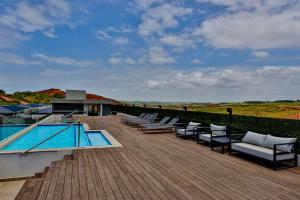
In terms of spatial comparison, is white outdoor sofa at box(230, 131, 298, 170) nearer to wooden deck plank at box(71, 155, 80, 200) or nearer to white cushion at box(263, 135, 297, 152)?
white cushion at box(263, 135, 297, 152)

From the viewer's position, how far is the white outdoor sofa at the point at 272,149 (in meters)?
5.34

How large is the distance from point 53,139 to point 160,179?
8.14 metres

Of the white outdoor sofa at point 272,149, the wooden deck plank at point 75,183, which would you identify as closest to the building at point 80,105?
the wooden deck plank at point 75,183

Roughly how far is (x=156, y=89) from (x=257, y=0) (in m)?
19.6

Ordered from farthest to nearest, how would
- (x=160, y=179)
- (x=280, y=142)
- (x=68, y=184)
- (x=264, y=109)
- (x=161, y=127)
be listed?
(x=264, y=109), (x=161, y=127), (x=280, y=142), (x=160, y=179), (x=68, y=184)

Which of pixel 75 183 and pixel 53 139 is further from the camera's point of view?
pixel 53 139

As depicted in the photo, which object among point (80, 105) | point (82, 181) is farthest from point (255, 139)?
point (80, 105)

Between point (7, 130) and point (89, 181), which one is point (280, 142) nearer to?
point (89, 181)

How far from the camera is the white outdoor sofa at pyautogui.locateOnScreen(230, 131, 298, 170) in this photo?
534cm

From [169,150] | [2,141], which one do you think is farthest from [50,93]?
[169,150]

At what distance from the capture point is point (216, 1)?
10203 mm

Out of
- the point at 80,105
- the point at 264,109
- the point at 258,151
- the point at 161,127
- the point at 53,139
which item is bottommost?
the point at 53,139

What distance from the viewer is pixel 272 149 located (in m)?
5.81

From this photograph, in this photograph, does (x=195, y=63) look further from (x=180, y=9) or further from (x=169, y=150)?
(x=169, y=150)
